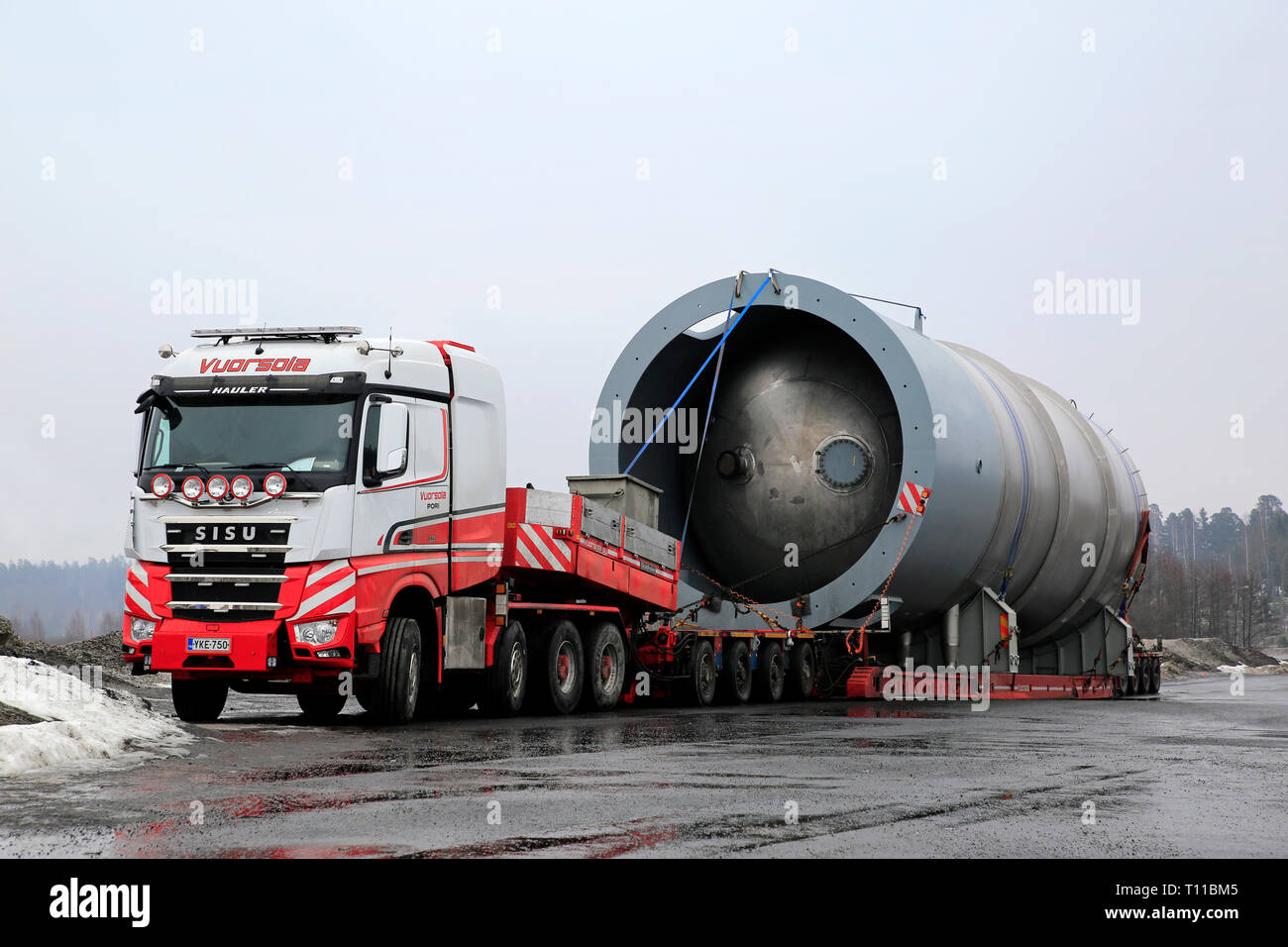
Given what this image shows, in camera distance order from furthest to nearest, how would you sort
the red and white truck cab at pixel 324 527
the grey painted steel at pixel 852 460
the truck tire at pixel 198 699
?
the grey painted steel at pixel 852 460 → the truck tire at pixel 198 699 → the red and white truck cab at pixel 324 527

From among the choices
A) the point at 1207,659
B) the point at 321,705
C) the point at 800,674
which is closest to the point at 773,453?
the point at 800,674

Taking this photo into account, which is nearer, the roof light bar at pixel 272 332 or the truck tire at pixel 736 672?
the roof light bar at pixel 272 332

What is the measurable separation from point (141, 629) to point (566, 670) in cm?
457

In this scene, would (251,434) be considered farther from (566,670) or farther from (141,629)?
(566,670)

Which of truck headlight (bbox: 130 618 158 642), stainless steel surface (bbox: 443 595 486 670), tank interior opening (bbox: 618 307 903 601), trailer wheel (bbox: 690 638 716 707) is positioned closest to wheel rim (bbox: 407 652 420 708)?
stainless steel surface (bbox: 443 595 486 670)

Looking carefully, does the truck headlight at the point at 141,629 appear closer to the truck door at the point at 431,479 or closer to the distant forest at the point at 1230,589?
the truck door at the point at 431,479

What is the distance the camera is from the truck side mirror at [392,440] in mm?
11109

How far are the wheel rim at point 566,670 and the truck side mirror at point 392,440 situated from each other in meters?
3.24

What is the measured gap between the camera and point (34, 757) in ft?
25.1

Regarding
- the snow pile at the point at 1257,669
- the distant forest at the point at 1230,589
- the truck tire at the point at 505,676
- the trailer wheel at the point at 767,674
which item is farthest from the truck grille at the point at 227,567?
the distant forest at the point at 1230,589

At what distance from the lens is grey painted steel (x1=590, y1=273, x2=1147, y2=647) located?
17.5 m

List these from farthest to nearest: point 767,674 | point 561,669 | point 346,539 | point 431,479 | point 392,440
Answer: point 767,674 < point 561,669 < point 431,479 < point 392,440 < point 346,539

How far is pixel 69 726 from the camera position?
8.35 metres
